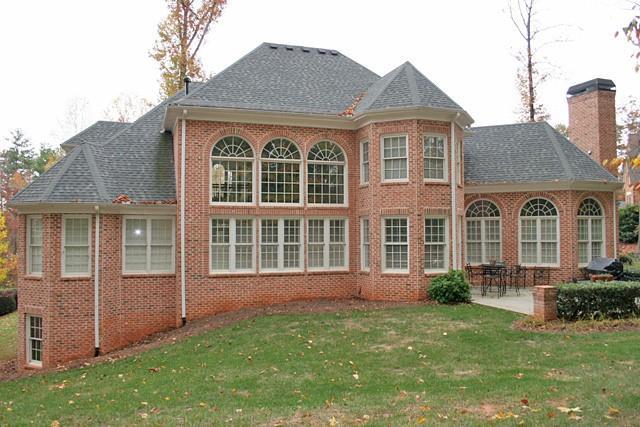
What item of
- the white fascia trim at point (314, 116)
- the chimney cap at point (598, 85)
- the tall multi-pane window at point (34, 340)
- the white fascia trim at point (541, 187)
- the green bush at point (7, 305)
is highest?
the chimney cap at point (598, 85)

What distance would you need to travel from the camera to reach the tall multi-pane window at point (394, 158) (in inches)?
660

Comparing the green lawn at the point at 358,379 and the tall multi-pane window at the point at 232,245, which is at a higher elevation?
the tall multi-pane window at the point at 232,245

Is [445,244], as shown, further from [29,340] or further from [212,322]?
[29,340]

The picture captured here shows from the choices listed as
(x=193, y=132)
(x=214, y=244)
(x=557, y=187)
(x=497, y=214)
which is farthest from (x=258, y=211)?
(x=557, y=187)

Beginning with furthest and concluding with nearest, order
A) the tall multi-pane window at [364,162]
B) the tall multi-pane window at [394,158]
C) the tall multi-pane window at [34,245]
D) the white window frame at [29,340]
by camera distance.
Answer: the tall multi-pane window at [364,162] → the tall multi-pane window at [394,158] → the tall multi-pane window at [34,245] → the white window frame at [29,340]

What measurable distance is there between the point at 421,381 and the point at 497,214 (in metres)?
13.0

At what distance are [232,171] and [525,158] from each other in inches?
434

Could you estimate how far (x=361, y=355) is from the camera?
10703mm

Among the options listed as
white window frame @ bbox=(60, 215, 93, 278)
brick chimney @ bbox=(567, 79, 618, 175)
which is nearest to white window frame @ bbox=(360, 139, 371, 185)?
white window frame @ bbox=(60, 215, 93, 278)

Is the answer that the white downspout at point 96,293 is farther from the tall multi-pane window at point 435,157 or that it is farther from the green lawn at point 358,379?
the tall multi-pane window at point 435,157

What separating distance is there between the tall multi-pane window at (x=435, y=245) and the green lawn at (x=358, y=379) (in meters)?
2.77

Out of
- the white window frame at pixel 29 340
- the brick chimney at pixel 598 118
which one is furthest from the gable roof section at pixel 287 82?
the brick chimney at pixel 598 118

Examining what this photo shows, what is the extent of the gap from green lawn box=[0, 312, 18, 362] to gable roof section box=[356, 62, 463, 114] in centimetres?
1474

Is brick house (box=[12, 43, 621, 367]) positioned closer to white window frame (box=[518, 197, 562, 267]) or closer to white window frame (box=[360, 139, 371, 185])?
white window frame (box=[360, 139, 371, 185])
